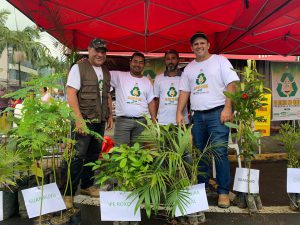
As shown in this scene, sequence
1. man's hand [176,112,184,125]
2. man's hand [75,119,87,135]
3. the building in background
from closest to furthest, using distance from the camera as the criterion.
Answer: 1. man's hand [75,119,87,135]
2. man's hand [176,112,184,125]
3. the building in background

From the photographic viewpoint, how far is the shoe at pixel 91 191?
3453 millimetres

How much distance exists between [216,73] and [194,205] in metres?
1.45

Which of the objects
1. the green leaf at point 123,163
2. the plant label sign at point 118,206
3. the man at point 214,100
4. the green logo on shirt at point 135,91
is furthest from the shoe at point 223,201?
the green logo on shirt at point 135,91

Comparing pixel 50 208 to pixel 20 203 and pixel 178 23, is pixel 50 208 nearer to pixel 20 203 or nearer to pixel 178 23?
pixel 20 203

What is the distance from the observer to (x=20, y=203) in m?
2.91

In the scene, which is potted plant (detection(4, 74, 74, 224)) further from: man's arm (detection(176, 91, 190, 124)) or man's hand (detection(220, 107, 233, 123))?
man's hand (detection(220, 107, 233, 123))

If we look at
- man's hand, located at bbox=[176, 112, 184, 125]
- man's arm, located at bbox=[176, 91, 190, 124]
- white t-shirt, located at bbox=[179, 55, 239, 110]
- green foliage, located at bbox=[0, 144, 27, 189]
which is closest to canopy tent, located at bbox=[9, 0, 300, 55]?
white t-shirt, located at bbox=[179, 55, 239, 110]

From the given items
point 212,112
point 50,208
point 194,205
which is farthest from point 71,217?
point 212,112

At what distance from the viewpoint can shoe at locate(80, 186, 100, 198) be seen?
3.45m

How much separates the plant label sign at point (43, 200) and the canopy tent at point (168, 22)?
221 centimetres

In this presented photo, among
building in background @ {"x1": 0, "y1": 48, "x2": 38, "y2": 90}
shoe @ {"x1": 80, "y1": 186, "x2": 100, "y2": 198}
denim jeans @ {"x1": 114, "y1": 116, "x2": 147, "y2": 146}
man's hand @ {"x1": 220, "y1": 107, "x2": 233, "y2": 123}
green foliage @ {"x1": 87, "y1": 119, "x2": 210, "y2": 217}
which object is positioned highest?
building in background @ {"x1": 0, "y1": 48, "x2": 38, "y2": 90}

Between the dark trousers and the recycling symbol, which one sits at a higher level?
the recycling symbol

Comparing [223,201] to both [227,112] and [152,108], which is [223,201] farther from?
[152,108]

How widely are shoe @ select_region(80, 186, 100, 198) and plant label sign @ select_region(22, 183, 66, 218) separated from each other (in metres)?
1.09
